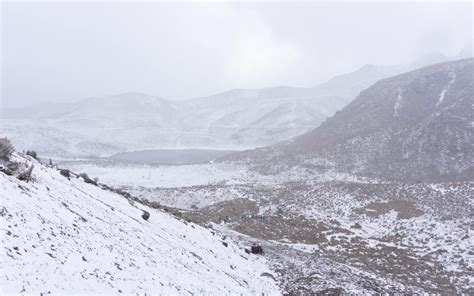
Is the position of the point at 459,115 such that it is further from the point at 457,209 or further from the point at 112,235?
the point at 112,235

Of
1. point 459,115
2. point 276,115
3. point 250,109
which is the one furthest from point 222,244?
point 250,109

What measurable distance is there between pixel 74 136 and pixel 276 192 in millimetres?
91829

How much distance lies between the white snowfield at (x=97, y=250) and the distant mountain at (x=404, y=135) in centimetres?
4018

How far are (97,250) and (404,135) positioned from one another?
196 feet

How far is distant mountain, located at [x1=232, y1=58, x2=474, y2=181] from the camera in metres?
52.7

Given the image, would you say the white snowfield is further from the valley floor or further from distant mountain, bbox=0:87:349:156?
distant mountain, bbox=0:87:349:156

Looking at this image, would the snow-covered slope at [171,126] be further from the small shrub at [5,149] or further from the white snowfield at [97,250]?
the white snowfield at [97,250]

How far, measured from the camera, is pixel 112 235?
15344 millimetres

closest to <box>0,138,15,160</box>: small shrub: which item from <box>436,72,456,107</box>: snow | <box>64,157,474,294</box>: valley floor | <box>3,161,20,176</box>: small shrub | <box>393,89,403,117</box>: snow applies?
<box>3,161,20,176</box>: small shrub

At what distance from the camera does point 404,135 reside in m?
61.8

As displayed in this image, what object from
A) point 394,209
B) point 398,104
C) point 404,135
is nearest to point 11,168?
point 394,209

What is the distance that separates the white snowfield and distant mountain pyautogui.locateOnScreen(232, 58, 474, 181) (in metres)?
40.2

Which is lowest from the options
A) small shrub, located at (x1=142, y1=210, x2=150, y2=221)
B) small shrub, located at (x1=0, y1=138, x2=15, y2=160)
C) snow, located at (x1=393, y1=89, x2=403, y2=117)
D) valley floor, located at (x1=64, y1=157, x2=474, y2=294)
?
valley floor, located at (x1=64, y1=157, x2=474, y2=294)

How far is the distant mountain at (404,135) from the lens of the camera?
5266 centimetres
